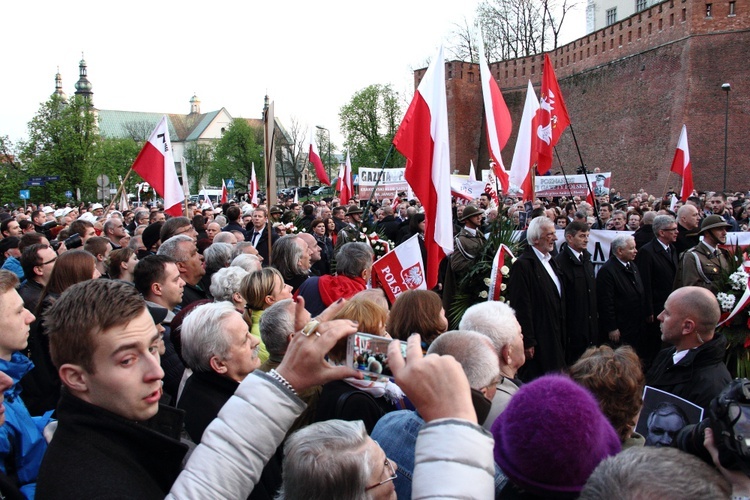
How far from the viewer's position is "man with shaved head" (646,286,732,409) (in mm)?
3549

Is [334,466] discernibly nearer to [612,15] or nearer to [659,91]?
[659,91]

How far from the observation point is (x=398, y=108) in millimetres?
66188

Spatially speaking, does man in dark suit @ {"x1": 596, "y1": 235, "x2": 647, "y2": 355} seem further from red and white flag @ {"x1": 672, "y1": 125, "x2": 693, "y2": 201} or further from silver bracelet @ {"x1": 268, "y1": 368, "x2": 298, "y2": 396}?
red and white flag @ {"x1": 672, "y1": 125, "x2": 693, "y2": 201}

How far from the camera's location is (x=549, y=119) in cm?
1003

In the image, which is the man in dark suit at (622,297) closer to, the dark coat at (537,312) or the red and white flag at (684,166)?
the dark coat at (537,312)

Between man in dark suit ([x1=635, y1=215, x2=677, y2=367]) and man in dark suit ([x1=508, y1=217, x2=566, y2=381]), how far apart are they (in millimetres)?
1649

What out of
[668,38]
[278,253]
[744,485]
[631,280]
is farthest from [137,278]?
[668,38]

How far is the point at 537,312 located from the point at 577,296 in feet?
1.92

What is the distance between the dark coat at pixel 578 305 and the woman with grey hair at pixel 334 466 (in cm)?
467

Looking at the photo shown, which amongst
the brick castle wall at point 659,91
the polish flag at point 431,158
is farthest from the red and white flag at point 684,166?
the brick castle wall at point 659,91

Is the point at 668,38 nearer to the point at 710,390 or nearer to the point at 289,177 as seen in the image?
the point at 710,390

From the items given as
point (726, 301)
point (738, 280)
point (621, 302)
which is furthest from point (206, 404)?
point (621, 302)

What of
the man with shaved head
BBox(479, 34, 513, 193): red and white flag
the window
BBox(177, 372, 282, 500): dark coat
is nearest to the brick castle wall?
the window

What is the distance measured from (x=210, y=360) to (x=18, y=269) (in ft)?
14.7
